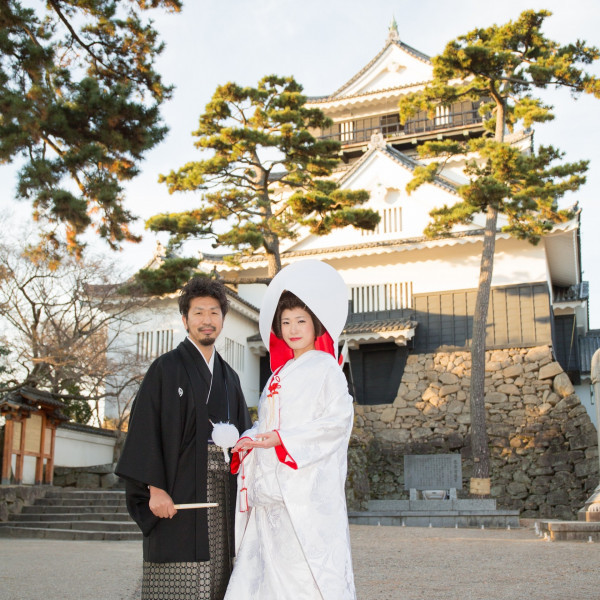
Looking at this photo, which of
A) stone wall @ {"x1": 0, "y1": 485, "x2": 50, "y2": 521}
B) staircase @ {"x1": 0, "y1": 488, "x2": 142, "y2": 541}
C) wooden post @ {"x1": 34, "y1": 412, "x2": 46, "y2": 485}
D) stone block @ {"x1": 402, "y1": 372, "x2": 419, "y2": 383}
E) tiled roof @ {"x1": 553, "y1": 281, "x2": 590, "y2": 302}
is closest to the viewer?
staircase @ {"x1": 0, "y1": 488, "x2": 142, "y2": 541}

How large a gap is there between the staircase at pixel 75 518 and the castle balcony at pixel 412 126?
13.2 meters

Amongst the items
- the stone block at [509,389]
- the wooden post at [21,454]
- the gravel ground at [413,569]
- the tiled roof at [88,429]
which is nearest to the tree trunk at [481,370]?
the stone block at [509,389]

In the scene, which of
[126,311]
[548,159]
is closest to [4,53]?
[126,311]

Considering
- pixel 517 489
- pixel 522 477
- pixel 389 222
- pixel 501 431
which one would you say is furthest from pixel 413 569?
pixel 389 222

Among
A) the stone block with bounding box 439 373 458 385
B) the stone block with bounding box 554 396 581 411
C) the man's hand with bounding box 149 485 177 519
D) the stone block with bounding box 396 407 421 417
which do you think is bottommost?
the man's hand with bounding box 149 485 177 519

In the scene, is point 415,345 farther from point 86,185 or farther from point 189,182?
point 86,185

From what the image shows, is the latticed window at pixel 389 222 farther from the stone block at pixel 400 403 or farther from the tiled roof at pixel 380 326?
the stone block at pixel 400 403

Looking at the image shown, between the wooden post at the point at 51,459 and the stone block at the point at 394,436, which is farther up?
the stone block at the point at 394,436

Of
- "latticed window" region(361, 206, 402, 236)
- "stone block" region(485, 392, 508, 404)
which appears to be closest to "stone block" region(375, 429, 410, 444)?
"stone block" region(485, 392, 508, 404)

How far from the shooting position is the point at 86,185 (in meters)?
6.39

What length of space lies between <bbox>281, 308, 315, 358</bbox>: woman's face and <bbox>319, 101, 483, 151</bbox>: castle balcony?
744 inches

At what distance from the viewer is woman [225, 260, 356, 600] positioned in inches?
A: 107

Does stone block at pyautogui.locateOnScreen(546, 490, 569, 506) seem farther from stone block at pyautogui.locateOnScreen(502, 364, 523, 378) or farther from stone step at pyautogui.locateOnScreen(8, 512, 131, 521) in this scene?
stone step at pyautogui.locateOnScreen(8, 512, 131, 521)

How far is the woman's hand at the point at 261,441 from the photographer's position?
281 centimetres
